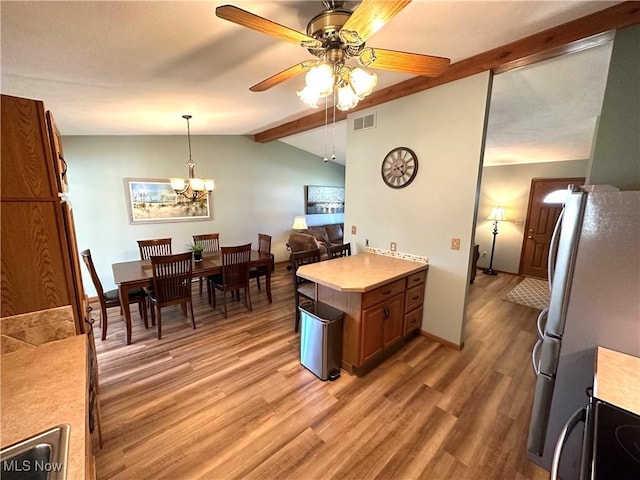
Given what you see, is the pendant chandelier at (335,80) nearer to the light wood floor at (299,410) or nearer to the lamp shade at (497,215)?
the light wood floor at (299,410)

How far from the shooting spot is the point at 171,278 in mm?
3025

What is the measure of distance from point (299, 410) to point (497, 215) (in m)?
5.72

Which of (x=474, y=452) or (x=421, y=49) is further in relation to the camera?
(x=421, y=49)

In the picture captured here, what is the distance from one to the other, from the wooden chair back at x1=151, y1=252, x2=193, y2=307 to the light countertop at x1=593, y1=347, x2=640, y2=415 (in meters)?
3.32

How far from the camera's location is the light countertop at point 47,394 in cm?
85

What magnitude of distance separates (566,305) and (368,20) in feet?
5.73

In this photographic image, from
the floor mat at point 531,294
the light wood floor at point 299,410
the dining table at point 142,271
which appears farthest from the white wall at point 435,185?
the floor mat at point 531,294

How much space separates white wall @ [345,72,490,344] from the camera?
2.52 meters

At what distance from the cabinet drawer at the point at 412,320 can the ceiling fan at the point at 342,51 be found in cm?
221

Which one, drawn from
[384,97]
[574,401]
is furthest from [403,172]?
[574,401]

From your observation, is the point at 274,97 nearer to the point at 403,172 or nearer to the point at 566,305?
the point at 403,172

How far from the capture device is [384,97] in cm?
302

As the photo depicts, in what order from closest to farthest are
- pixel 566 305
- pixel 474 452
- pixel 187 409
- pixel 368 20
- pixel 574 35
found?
pixel 368 20 → pixel 566 305 → pixel 474 452 → pixel 574 35 → pixel 187 409

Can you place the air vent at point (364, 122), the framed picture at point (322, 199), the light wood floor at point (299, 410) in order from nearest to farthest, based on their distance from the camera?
the light wood floor at point (299, 410), the air vent at point (364, 122), the framed picture at point (322, 199)
